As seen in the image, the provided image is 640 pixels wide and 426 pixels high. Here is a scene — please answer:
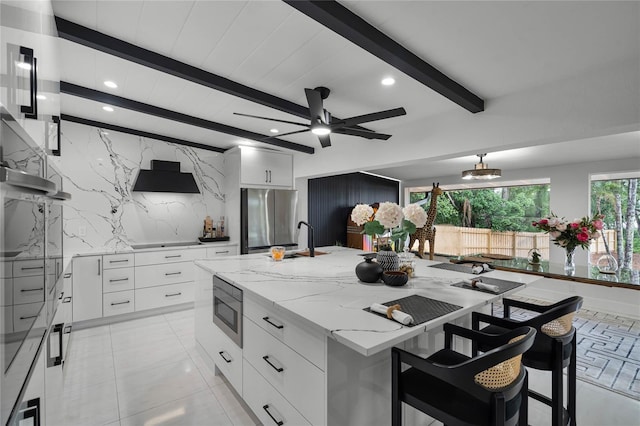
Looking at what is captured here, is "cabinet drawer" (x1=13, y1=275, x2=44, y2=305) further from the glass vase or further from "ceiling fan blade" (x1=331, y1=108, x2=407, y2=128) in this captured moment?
the glass vase

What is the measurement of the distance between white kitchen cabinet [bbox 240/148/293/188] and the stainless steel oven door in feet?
8.51

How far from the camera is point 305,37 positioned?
1.94 m

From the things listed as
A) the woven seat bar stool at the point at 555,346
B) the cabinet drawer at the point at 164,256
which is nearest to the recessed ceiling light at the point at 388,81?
the woven seat bar stool at the point at 555,346

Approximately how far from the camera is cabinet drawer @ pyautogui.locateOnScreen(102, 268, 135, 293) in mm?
3643

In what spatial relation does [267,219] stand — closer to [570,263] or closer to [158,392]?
[158,392]

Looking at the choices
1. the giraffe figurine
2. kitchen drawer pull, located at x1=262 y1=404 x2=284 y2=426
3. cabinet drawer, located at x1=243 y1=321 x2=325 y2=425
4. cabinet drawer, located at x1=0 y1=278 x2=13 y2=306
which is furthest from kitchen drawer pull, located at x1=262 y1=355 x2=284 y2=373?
the giraffe figurine

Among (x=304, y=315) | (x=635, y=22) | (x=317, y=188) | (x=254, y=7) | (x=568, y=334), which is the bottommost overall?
(x=568, y=334)

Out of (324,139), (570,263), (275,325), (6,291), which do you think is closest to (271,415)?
(275,325)

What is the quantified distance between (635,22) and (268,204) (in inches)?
165

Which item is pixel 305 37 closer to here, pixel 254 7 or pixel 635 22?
pixel 254 7

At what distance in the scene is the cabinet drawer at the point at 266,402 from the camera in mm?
1478

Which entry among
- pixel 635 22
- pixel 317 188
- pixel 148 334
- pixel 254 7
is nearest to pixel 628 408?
pixel 635 22

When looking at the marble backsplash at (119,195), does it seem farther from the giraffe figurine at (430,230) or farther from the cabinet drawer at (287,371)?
the giraffe figurine at (430,230)

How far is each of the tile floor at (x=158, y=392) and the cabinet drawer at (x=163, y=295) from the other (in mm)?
726
